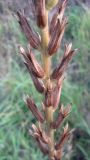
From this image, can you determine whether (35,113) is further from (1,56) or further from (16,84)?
(1,56)

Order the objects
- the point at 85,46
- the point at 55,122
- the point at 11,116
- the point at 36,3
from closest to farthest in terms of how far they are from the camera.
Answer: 1. the point at 36,3
2. the point at 55,122
3. the point at 11,116
4. the point at 85,46

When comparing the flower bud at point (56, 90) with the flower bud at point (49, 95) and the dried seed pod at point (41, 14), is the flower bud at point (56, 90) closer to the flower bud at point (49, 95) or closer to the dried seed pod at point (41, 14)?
the flower bud at point (49, 95)

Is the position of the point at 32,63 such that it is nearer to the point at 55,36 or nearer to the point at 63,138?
the point at 55,36

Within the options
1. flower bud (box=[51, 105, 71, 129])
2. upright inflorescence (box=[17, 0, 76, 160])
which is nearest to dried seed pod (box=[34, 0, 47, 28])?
upright inflorescence (box=[17, 0, 76, 160])

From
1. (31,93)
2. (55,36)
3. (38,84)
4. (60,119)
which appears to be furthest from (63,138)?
(31,93)

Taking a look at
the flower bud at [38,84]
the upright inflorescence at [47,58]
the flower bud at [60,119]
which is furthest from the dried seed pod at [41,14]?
the flower bud at [60,119]

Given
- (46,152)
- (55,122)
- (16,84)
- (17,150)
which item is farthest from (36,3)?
(16,84)
